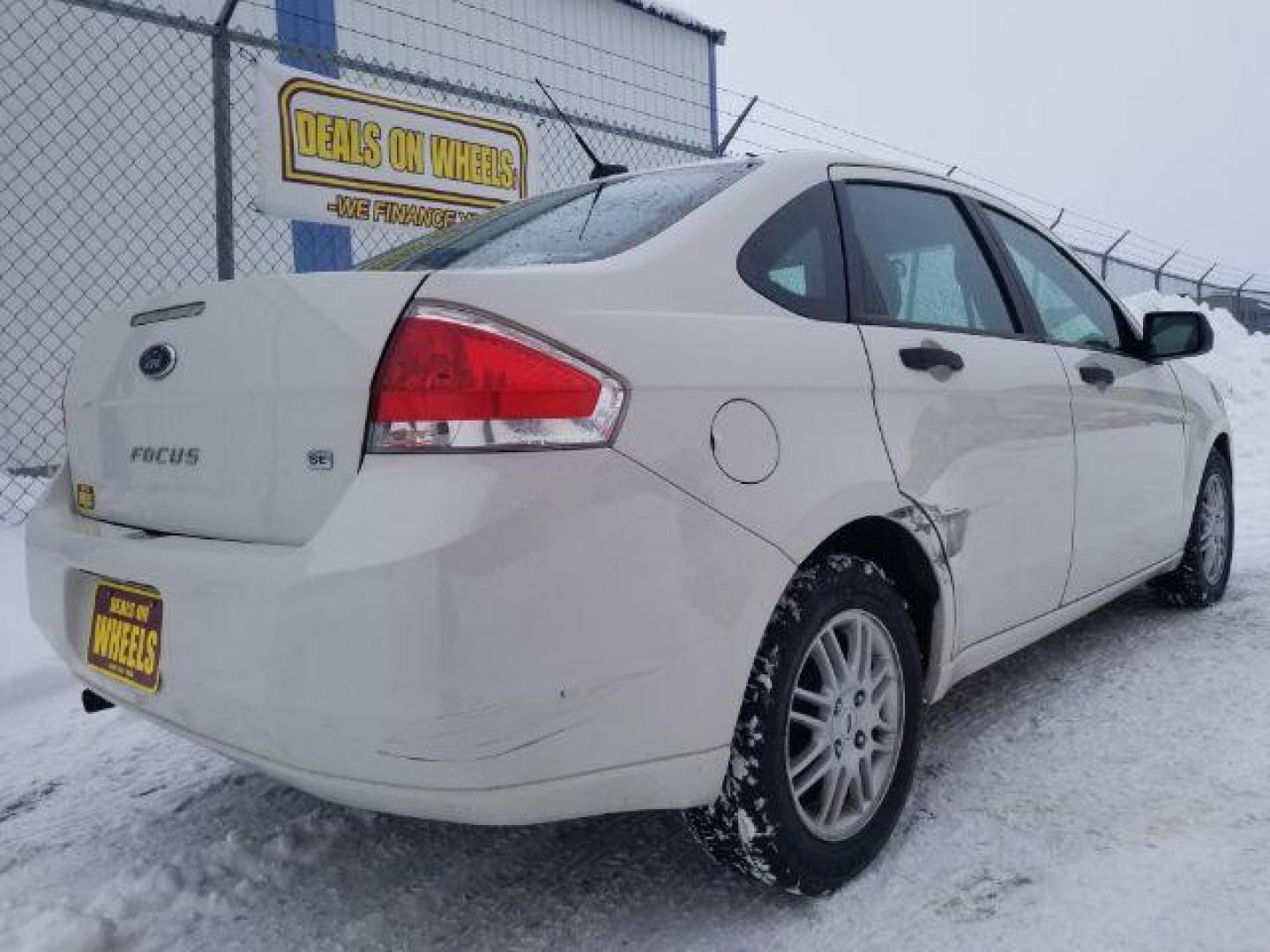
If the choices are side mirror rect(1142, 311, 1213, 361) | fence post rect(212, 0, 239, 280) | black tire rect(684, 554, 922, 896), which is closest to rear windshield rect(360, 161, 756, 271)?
black tire rect(684, 554, 922, 896)

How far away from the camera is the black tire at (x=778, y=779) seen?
5.75 ft

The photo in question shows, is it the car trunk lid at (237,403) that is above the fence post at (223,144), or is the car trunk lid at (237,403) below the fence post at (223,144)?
below

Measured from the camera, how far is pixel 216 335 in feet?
5.85

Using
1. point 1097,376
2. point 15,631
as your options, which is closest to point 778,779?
point 1097,376

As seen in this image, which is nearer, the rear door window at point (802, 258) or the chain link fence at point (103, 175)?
the rear door window at point (802, 258)

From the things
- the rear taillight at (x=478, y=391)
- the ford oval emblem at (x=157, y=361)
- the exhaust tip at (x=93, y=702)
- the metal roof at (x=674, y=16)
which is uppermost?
the metal roof at (x=674, y=16)

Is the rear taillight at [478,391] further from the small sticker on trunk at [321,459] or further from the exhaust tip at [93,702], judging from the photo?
the exhaust tip at [93,702]

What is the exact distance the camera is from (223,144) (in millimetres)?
4359

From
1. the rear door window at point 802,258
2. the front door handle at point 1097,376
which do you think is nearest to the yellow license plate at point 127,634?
the rear door window at point 802,258

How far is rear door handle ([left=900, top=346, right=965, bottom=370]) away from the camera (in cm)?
215

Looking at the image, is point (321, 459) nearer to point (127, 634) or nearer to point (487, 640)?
point (487, 640)

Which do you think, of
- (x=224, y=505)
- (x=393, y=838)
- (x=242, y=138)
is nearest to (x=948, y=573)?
(x=393, y=838)

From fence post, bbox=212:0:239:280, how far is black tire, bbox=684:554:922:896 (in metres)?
3.45

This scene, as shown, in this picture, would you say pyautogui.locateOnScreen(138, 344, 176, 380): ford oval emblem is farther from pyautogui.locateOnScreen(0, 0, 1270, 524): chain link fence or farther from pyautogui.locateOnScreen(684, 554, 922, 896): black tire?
pyautogui.locateOnScreen(0, 0, 1270, 524): chain link fence
